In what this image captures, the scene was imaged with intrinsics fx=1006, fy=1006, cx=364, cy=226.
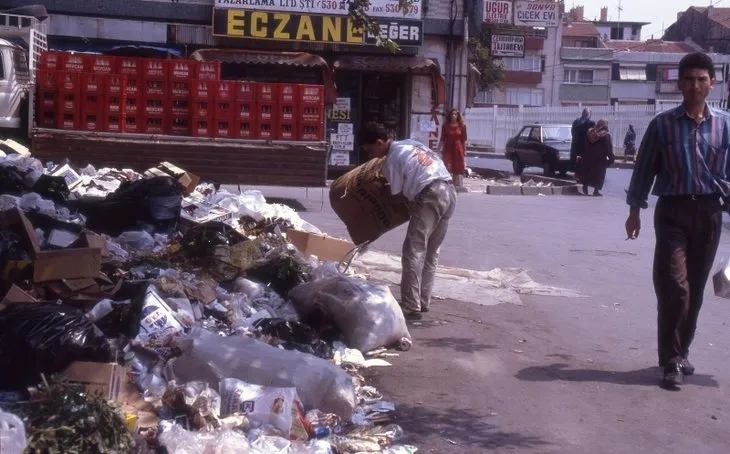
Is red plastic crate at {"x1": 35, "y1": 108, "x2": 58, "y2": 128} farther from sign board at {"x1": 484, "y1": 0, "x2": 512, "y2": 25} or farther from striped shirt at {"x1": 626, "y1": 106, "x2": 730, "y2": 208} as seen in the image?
sign board at {"x1": 484, "y1": 0, "x2": 512, "y2": 25}

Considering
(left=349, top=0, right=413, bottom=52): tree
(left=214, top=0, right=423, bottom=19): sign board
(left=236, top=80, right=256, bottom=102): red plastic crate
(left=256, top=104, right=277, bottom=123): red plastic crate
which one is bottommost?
(left=256, top=104, right=277, bottom=123): red plastic crate

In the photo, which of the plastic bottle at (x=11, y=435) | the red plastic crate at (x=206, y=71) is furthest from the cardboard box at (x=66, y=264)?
the red plastic crate at (x=206, y=71)

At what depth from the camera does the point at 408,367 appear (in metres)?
6.59

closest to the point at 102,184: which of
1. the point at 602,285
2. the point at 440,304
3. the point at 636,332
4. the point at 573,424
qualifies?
the point at 440,304

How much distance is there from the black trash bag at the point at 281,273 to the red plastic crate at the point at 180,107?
7548 mm

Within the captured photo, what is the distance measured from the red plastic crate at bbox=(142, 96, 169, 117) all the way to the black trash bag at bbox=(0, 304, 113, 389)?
32.5 ft

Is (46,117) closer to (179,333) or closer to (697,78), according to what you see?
(179,333)

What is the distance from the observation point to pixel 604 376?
6.54 m

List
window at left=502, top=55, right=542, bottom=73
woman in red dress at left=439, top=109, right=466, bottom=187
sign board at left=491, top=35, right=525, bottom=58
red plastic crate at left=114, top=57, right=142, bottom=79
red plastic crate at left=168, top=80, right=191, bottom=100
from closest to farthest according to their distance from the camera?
red plastic crate at left=114, top=57, right=142, bottom=79 → red plastic crate at left=168, top=80, right=191, bottom=100 → woman in red dress at left=439, top=109, right=466, bottom=187 → sign board at left=491, top=35, right=525, bottom=58 → window at left=502, top=55, right=542, bottom=73

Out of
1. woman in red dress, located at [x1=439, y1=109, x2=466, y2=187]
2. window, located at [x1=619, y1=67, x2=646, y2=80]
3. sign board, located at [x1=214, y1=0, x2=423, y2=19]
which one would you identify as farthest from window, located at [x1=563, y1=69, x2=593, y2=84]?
woman in red dress, located at [x1=439, y1=109, x2=466, y2=187]

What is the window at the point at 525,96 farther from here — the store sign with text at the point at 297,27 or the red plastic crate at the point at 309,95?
the red plastic crate at the point at 309,95

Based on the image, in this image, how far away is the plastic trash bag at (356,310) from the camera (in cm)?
670

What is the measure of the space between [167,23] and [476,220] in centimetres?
975

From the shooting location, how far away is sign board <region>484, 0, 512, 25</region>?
82.4ft
